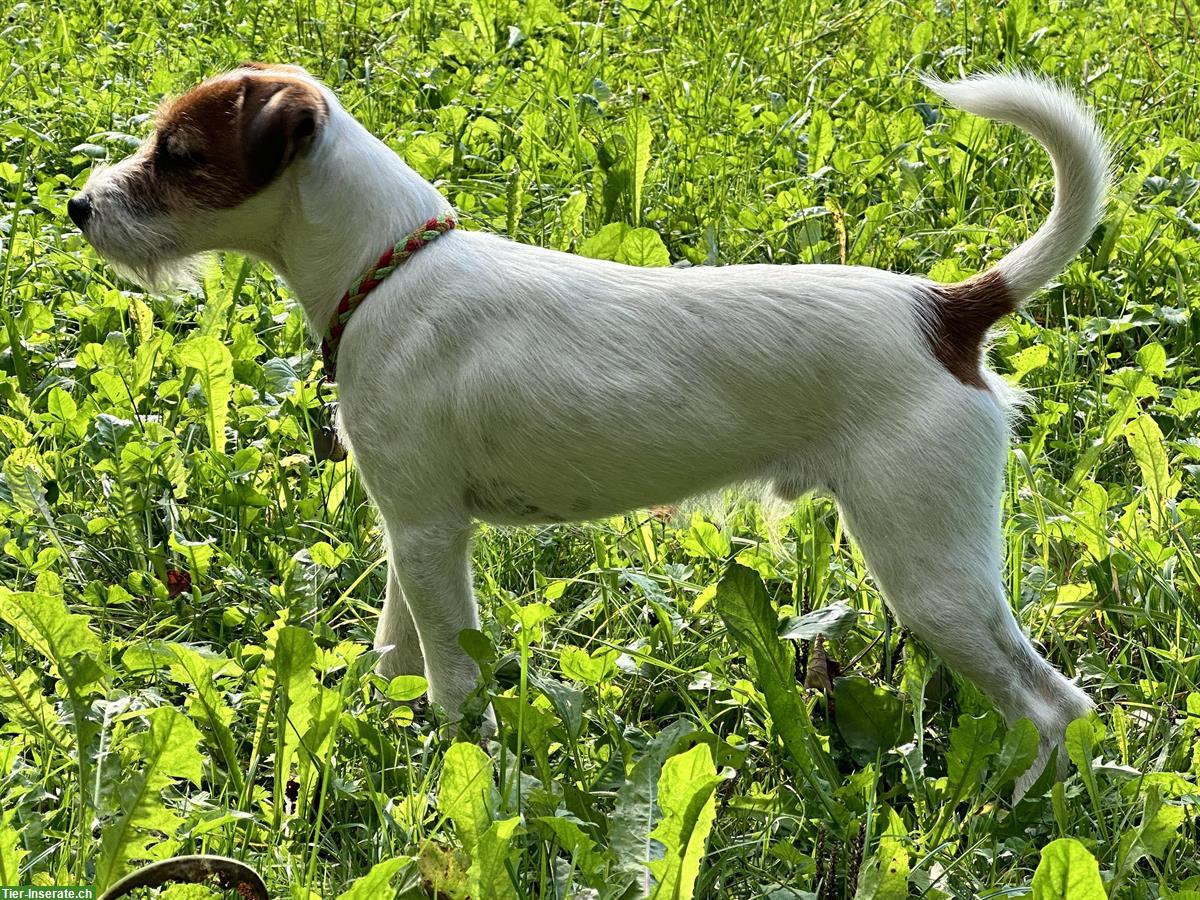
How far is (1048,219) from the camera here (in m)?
2.82

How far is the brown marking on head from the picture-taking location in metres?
2.82

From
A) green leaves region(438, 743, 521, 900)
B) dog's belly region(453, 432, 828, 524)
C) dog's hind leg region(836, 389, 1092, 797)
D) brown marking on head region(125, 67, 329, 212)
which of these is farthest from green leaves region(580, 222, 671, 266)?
green leaves region(438, 743, 521, 900)

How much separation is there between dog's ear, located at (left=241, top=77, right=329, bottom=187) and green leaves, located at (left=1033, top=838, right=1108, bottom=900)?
1.93 metres

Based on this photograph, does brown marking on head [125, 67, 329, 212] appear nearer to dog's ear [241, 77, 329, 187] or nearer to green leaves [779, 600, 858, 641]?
dog's ear [241, 77, 329, 187]

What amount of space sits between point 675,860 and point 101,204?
1.86 m

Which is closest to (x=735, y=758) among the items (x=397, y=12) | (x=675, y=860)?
(x=675, y=860)

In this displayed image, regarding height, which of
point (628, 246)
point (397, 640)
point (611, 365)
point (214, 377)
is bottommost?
point (397, 640)

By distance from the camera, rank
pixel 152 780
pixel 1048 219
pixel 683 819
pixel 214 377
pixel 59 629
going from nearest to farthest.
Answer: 1. pixel 683 819
2. pixel 152 780
3. pixel 59 629
4. pixel 1048 219
5. pixel 214 377

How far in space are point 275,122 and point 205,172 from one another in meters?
0.23

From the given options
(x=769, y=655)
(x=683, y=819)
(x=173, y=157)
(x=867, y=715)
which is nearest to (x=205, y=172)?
(x=173, y=157)

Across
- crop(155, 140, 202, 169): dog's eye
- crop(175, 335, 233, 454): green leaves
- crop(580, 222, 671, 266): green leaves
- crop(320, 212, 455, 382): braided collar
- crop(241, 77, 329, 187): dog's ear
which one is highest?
crop(241, 77, 329, 187): dog's ear

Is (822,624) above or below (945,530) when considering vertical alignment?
below

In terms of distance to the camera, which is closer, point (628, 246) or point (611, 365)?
point (611, 365)

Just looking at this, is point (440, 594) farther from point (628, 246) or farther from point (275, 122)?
point (628, 246)
